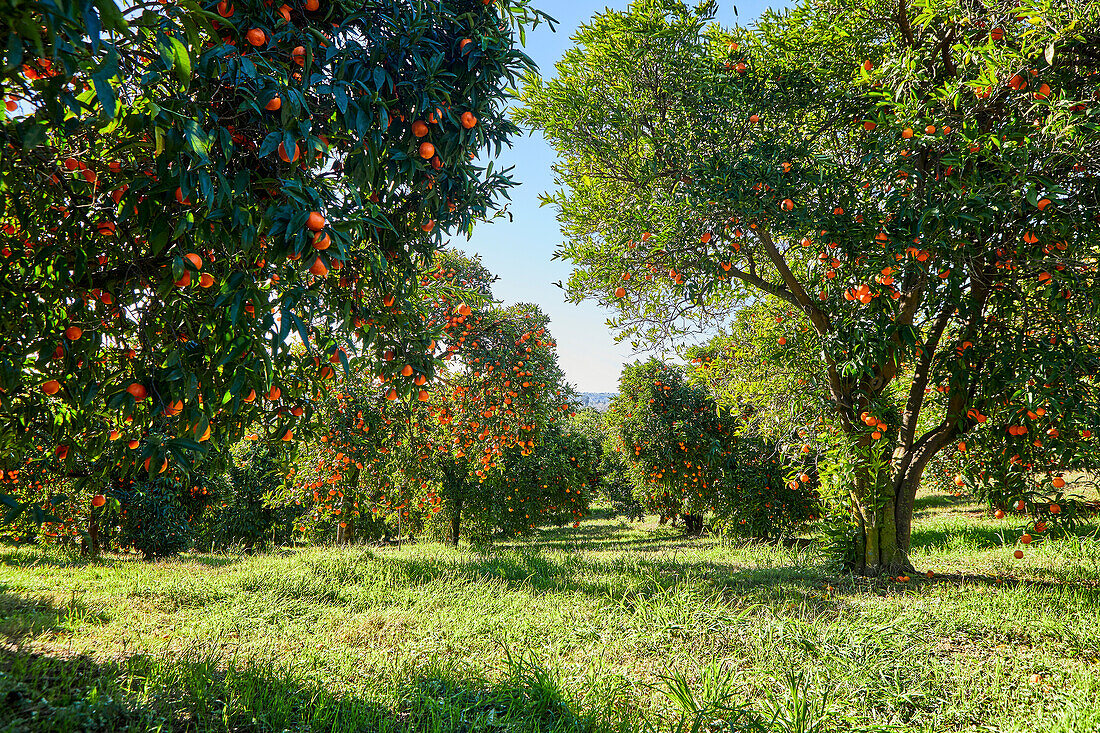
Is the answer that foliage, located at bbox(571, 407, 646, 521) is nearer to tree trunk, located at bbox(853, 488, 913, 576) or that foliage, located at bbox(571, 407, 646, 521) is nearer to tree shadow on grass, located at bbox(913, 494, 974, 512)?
tree trunk, located at bbox(853, 488, 913, 576)

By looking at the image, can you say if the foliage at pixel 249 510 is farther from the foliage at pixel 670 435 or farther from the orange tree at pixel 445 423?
the foliage at pixel 670 435

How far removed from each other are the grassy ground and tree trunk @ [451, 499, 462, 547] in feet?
17.5

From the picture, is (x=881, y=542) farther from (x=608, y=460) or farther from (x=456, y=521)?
(x=608, y=460)

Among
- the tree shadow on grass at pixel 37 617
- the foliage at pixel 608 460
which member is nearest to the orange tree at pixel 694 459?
the foliage at pixel 608 460

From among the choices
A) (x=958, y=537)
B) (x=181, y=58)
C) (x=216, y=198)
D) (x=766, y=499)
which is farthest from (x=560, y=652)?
(x=766, y=499)

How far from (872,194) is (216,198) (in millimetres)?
5562

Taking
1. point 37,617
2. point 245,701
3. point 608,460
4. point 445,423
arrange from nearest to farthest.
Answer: point 245,701 → point 37,617 → point 445,423 → point 608,460

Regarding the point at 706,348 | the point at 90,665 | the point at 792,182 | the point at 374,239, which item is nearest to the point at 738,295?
the point at 706,348

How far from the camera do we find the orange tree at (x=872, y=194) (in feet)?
Answer: 13.6

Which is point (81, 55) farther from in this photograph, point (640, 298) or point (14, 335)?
point (640, 298)

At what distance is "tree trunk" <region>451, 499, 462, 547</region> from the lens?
38.7ft

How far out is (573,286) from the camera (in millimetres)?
6324

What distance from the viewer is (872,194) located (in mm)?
5258

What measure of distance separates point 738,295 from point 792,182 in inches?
77.3
